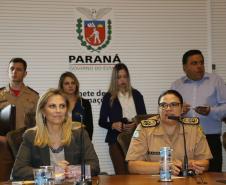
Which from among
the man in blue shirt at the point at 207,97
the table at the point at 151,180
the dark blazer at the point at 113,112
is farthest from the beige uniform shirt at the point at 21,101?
the table at the point at 151,180

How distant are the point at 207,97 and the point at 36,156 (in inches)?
103

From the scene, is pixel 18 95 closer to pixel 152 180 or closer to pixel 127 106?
pixel 127 106

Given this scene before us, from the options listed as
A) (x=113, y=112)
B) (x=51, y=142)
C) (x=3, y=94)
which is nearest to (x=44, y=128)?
(x=51, y=142)

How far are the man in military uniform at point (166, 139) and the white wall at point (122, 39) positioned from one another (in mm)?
2967

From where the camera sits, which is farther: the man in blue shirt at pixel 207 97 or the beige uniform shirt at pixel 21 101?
the beige uniform shirt at pixel 21 101

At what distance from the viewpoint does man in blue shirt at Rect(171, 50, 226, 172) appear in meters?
5.77

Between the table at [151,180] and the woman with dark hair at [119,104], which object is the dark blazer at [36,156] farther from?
the woman with dark hair at [119,104]

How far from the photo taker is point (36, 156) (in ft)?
13.3

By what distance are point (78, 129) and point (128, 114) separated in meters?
2.16

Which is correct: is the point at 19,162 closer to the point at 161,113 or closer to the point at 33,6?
the point at 161,113

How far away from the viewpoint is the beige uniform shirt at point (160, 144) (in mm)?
4312

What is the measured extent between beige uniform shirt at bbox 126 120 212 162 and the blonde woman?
42 cm

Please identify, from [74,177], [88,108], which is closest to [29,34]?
[88,108]

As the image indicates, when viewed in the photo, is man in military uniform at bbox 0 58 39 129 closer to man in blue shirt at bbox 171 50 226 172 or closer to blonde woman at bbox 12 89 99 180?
blonde woman at bbox 12 89 99 180
